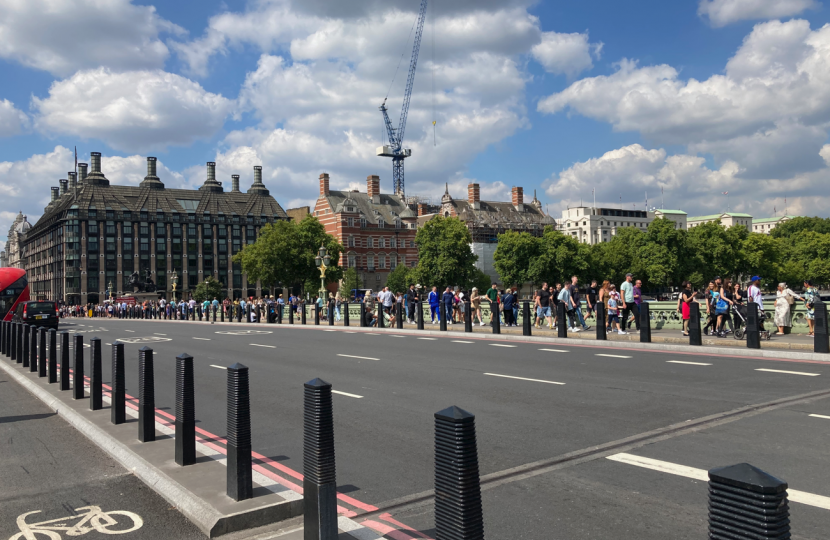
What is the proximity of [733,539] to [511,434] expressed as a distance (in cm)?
514

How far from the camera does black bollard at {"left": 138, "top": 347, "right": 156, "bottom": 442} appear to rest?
21.6 feet

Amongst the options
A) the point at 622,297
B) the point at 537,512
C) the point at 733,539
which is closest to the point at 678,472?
the point at 537,512

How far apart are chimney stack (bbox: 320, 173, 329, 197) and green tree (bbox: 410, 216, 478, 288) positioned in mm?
23725

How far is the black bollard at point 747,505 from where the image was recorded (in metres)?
1.98

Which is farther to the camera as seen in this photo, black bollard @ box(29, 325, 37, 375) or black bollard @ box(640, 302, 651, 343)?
black bollard @ box(640, 302, 651, 343)

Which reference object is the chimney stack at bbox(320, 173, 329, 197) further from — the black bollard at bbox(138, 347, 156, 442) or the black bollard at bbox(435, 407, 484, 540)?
the black bollard at bbox(435, 407, 484, 540)

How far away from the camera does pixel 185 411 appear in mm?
Answer: 5711

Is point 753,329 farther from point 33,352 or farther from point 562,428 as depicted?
point 33,352

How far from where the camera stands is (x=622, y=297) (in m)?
20.2

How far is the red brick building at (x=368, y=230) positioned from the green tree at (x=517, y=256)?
2355 centimetres

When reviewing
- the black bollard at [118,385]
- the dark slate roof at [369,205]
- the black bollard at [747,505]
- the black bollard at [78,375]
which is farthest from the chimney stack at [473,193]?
the black bollard at [747,505]

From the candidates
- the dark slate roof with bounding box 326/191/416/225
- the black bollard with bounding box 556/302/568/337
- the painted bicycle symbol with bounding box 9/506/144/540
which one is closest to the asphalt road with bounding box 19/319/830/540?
the painted bicycle symbol with bounding box 9/506/144/540

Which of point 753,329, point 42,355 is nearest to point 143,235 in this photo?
point 42,355

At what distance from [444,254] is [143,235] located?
56.7 metres
